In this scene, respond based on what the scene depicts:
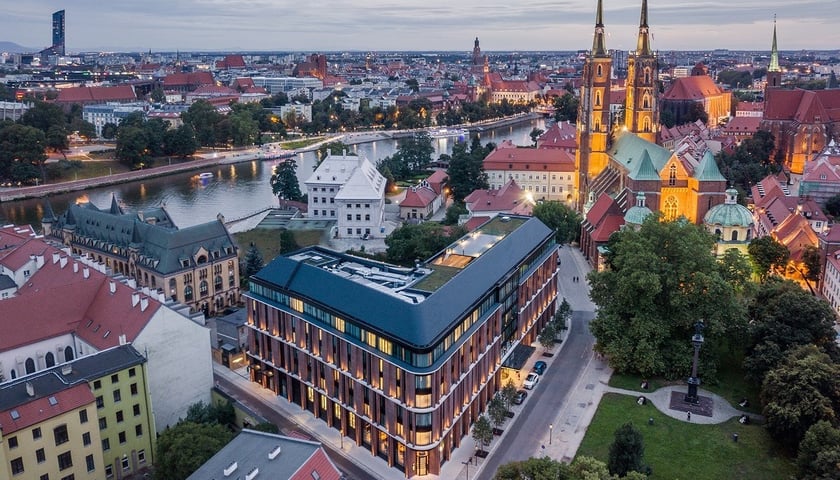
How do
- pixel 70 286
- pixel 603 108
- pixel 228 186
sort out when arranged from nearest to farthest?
1. pixel 70 286
2. pixel 603 108
3. pixel 228 186

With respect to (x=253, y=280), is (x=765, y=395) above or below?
below

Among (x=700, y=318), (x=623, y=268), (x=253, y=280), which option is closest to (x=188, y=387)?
(x=253, y=280)

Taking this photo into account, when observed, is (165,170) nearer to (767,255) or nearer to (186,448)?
(767,255)

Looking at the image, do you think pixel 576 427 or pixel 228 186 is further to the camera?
pixel 228 186

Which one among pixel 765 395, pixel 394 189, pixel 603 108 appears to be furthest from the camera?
pixel 394 189

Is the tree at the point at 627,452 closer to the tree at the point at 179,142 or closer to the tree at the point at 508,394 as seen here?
the tree at the point at 508,394

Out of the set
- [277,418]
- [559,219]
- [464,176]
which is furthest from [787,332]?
[464,176]

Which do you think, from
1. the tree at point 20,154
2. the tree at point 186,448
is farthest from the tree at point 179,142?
the tree at point 186,448

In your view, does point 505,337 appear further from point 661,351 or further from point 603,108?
point 603,108
